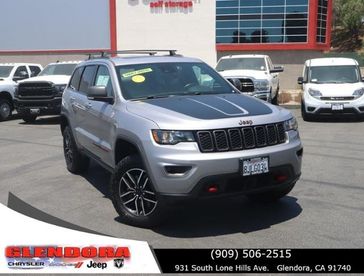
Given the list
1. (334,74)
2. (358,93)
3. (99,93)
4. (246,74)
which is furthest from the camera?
(246,74)

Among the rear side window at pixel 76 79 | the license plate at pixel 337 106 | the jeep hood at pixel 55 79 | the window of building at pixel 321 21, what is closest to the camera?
the rear side window at pixel 76 79

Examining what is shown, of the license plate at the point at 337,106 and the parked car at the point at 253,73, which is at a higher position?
the parked car at the point at 253,73

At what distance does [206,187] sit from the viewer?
4.71 m

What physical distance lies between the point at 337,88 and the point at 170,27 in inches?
703

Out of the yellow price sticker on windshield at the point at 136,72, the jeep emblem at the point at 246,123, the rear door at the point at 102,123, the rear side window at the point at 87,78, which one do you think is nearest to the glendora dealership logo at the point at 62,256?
the rear door at the point at 102,123

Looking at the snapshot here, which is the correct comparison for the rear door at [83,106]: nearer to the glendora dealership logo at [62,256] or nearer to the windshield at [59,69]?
the glendora dealership logo at [62,256]

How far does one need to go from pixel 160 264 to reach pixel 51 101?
11.5 metres

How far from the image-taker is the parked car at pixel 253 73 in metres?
15.2

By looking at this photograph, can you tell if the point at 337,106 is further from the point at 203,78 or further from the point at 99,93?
the point at 99,93

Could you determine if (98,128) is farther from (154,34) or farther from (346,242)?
(154,34)

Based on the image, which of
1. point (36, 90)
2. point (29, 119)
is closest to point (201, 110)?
point (36, 90)

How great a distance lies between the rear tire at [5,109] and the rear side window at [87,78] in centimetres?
993

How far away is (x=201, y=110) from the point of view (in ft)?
16.6

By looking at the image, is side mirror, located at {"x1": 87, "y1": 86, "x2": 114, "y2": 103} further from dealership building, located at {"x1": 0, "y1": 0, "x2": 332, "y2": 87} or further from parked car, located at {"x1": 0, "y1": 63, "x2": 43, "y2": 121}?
dealership building, located at {"x1": 0, "y1": 0, "x2": 332, "y2": 87}
